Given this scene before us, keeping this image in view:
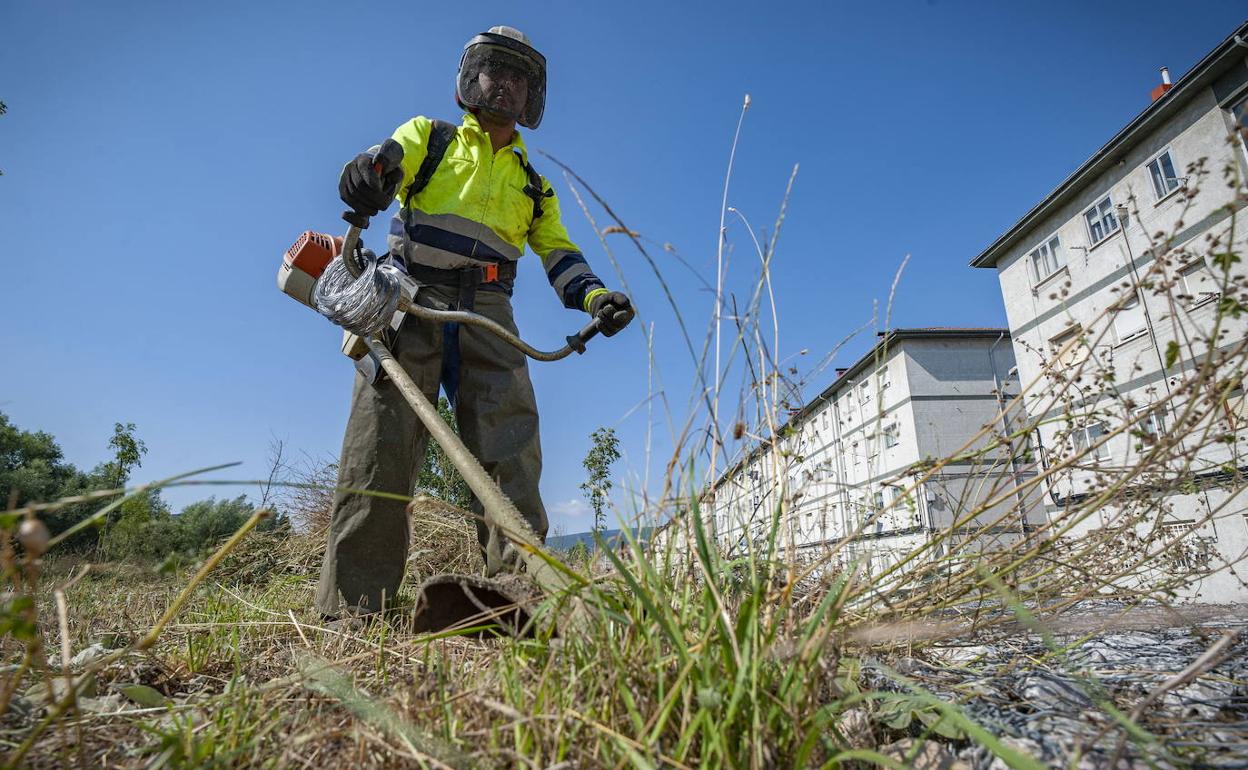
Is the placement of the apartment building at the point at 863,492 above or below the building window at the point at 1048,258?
below

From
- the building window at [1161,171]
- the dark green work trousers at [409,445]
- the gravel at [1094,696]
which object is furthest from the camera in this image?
the building window at [1161,171]

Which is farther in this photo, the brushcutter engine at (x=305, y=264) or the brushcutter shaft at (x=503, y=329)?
the brushcutter engine at (x=305, y=264)

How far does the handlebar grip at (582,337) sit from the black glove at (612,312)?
Answer: 6 centimetres

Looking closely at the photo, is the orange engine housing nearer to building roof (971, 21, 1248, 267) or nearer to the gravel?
the gravel

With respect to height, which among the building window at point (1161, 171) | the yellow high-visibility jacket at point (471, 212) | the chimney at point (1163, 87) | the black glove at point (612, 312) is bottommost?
the black glove at point (612, 312)

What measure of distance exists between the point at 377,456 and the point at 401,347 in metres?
0.51

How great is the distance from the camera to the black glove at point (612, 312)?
2.78 m

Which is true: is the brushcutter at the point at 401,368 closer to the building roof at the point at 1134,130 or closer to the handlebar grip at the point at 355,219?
the handlebar grip at the point at 355,219

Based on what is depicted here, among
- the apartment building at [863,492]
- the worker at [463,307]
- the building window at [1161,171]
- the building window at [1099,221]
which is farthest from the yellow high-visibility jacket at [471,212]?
the building window at [1099,221]

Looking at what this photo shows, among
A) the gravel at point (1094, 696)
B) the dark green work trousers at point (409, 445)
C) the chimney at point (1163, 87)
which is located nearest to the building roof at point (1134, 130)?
the chimney at point (1163, 87)

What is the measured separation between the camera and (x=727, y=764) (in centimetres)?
82

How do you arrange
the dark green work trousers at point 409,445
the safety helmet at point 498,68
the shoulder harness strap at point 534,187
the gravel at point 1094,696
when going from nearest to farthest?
the gravel at point 1094,696 → the dark green work trousers at point 409,445 → the safety helmet at point 498,68 → the shoulder harness strap at point 534,187

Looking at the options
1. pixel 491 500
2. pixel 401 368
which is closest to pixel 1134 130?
pixel 401 368

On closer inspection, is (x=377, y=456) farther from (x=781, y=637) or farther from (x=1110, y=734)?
(x=1110, y=734)
